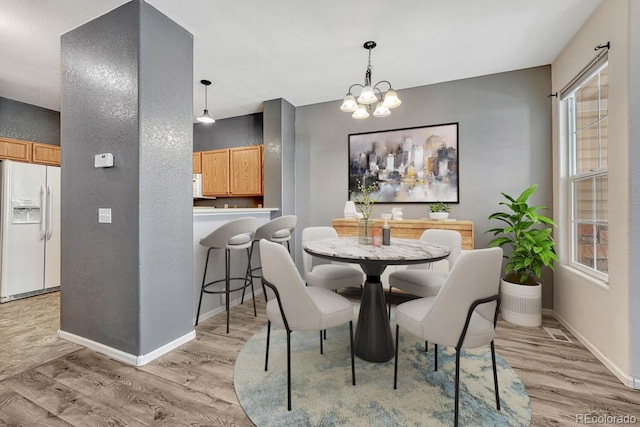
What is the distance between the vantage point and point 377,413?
1.53m

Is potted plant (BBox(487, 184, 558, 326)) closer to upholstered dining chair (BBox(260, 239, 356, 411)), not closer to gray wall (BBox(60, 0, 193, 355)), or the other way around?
upholstered dining chair (BBox(260, 239, 356, 411))

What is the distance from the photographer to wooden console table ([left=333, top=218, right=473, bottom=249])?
3082 millimetres

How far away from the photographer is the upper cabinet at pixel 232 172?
4512 millimetres

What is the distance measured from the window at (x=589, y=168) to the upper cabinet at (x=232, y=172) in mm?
3847

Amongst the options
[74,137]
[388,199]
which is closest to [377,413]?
[388,199]

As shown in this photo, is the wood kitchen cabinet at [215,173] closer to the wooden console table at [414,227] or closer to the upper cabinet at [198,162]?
the upper cabinet at [198,162]

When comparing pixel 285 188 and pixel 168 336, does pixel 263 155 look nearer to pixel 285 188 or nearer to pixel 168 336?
pixel 285 188

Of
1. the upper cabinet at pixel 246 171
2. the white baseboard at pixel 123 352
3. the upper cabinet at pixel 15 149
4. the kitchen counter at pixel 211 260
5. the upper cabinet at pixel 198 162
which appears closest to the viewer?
the white baseboard at pixel 123 352

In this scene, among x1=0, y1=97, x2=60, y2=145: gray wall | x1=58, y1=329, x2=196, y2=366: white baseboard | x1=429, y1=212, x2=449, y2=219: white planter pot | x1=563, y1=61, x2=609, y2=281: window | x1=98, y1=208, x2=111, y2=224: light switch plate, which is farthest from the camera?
x1=0, y1=97, x2=60, y2=145: gray wall

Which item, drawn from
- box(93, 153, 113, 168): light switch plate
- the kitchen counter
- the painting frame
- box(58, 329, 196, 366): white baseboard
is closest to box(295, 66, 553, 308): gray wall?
the painting frame

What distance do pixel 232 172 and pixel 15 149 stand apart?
2870 millimetres

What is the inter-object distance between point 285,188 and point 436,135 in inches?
84.9

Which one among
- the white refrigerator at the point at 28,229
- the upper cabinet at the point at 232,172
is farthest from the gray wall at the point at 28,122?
the upper cabinet at the point at 232,172

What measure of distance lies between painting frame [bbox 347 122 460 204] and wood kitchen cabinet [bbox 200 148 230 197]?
2178mm
